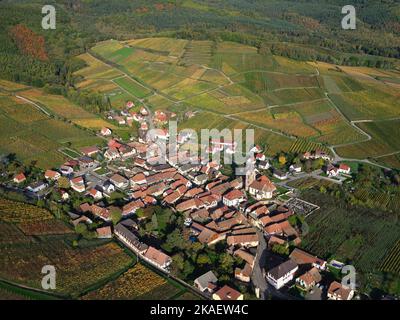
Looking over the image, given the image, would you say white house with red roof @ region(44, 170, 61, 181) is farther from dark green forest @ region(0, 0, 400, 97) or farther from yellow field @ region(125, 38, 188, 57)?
yellow field @ region(125, 38, 188, 57)

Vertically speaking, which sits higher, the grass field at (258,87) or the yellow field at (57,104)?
the grass field at (258,87)

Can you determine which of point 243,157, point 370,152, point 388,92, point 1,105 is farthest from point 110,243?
point 388,92

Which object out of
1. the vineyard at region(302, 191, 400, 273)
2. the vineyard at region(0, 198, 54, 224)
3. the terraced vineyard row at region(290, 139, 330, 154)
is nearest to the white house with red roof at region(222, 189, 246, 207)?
the vineyard at region(302, 191, 400, 273)

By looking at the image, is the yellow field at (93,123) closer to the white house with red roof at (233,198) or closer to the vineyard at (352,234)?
the white house with red roof at (233,198)

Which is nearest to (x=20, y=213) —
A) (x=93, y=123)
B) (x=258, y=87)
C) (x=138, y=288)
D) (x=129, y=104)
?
(x=138, y=288)

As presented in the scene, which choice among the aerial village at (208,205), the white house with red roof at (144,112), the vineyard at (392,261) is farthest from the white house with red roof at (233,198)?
the white house with red roof at (144,112)
